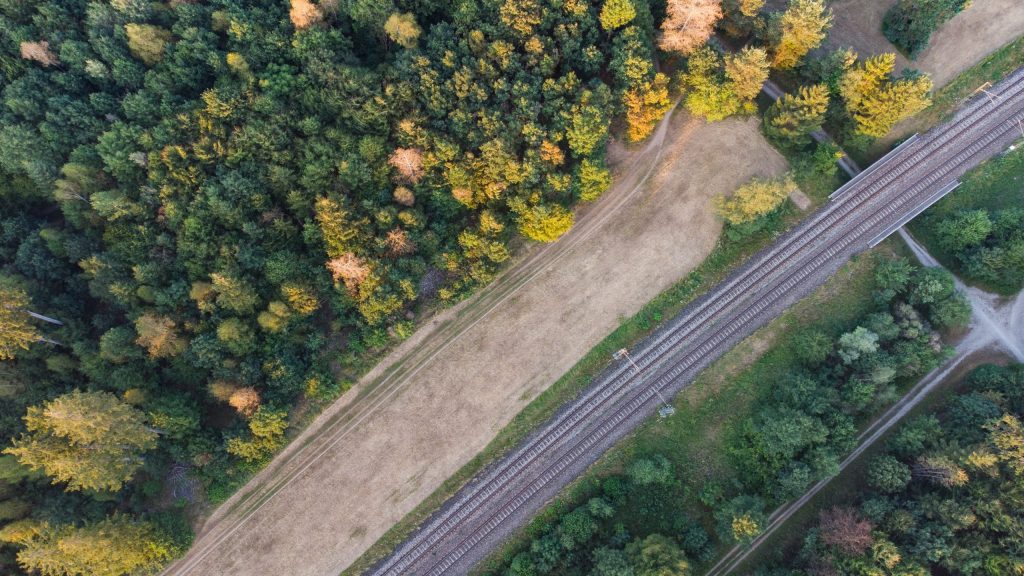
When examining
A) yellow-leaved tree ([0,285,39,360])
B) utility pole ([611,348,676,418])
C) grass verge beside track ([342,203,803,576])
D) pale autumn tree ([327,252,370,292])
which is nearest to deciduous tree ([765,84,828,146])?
grass verge beside track ([342,203,803,576])

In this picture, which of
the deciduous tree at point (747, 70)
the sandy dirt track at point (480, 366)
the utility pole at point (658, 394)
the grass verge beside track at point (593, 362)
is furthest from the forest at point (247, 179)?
the utility pole at point (658, 394)

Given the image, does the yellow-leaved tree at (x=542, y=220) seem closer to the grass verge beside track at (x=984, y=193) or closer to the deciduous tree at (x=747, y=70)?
the deciduous tree at (x=747, y=70)

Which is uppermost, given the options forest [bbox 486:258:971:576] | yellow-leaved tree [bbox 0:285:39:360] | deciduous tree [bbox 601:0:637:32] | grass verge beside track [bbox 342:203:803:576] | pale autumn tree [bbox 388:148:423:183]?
yellow-leaved tree [bbox 0:285:39:360]

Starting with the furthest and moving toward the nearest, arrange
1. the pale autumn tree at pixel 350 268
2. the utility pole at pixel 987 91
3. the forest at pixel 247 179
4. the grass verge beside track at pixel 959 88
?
the grass verge beside track at pixel 959 88 → the utility pole at pixel 987 91 → the pale autumn tree at pixel 350 268 → the forest at pixel 247 179

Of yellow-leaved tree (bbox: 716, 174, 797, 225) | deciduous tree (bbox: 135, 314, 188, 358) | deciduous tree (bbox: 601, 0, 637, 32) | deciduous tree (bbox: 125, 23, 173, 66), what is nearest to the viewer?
deciduous tree (bbox: 135, 314, 188, 358)

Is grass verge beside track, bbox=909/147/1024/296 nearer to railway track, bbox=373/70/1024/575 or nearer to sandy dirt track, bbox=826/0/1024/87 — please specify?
railway track, bbox=373/70/1024/575

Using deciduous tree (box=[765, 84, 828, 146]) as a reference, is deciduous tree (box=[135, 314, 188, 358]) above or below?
above

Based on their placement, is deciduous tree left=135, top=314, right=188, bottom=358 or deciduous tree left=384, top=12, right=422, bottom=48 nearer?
deciduous tree left=135, top=314, right=188, bottom=358

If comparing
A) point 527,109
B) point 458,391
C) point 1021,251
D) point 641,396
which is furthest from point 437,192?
point 1021,251
